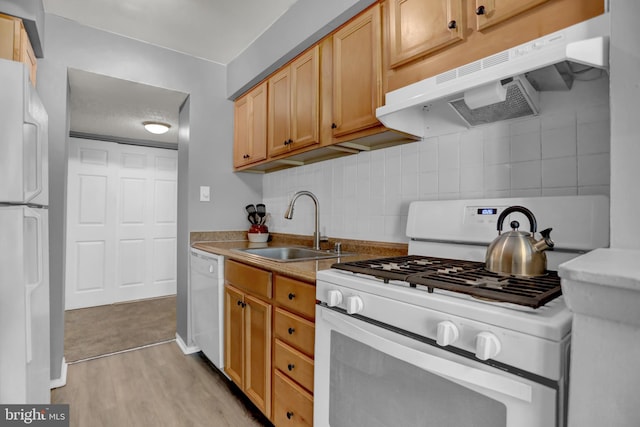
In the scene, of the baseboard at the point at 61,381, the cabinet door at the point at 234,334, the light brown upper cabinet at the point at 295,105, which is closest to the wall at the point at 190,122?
the baseboard at the point at 61,381

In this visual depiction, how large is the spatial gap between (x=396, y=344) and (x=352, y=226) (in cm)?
119

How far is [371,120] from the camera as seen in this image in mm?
1562

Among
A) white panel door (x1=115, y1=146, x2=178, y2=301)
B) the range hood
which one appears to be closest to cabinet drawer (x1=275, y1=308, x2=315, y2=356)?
the range hood

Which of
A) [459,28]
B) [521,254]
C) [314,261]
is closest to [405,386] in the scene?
[521,254]

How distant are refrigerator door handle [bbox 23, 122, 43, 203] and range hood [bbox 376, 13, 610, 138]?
1364 millimetres

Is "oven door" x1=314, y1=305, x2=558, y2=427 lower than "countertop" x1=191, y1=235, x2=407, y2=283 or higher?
lower

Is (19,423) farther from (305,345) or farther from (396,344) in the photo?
(396,344)

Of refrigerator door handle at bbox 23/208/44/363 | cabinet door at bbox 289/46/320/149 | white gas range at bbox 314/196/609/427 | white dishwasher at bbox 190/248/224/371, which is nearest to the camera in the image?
white gas range at bbox 314/196/609/427

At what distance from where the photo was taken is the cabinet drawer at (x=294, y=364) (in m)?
1.29

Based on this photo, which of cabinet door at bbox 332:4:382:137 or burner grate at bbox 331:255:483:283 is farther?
cabinet door at bbox 332:4:382:137

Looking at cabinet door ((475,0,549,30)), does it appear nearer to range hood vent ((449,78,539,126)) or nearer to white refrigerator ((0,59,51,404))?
range hood vent ((449,78,539,126))

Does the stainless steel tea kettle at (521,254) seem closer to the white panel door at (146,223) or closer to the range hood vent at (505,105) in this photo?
the range hood vent at (505,105)

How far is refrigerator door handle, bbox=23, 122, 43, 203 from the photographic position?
4.00ft

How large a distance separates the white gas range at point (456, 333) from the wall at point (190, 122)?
1829mm
